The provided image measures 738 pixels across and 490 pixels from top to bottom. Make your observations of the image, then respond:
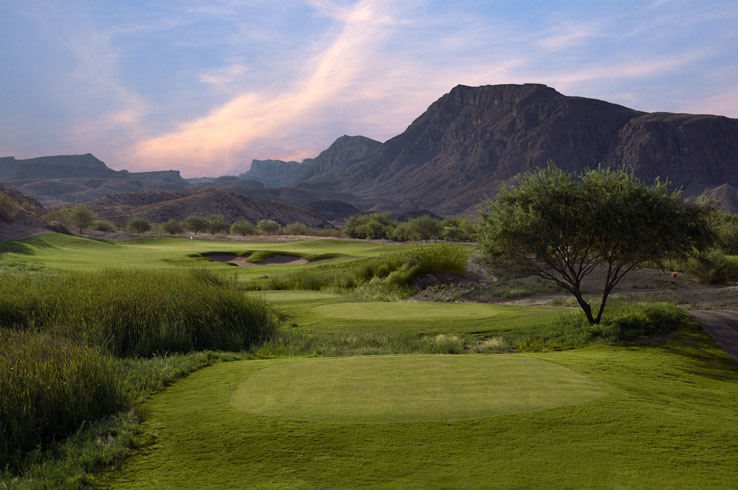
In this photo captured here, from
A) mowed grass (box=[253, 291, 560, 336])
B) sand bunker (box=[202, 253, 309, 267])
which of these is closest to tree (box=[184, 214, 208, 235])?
sand bunker (box=[202, 253, 309, 267])

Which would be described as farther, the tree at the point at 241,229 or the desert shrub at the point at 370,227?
the tree at the point at 241,229

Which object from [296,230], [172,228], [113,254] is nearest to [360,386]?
[113,254]

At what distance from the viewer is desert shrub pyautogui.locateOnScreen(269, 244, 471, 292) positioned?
88.9 ft

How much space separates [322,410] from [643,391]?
500 cm

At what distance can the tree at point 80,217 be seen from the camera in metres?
68.1

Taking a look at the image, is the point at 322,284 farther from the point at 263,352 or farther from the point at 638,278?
the point at 638,278

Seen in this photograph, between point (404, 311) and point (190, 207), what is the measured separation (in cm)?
11598

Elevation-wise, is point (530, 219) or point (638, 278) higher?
point (530, 219)

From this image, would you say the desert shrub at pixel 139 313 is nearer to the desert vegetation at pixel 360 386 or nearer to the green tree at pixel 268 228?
the desert vegetation at pixel 360 386

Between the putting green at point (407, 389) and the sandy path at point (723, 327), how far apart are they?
5.34 metres

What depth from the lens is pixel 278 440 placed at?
5500 mm

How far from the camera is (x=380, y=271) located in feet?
97.7

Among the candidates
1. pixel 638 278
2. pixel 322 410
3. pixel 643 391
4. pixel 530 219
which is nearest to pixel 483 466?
pixel 322 410

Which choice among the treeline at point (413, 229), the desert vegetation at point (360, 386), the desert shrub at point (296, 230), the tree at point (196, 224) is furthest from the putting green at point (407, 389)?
the tree at point (196, 224)
